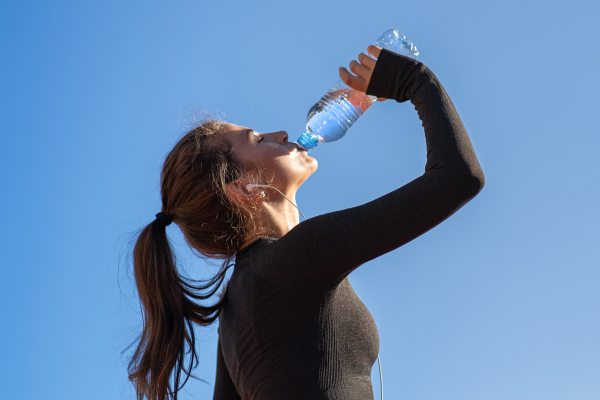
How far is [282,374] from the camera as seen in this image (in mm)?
1892

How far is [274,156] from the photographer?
250cm

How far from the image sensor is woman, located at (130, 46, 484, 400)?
177 centimetres

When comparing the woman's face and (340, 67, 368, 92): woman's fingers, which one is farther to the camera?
the woman's face

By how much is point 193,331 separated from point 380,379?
0.84 meters

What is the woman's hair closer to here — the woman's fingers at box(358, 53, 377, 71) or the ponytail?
the ponytail

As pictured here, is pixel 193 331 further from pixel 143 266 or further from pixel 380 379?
pixel 380 379

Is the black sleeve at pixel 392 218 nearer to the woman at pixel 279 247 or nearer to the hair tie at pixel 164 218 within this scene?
the woman at pixel 279 247

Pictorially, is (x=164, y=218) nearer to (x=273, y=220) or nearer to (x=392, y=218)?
Result: (x=273, y=220)

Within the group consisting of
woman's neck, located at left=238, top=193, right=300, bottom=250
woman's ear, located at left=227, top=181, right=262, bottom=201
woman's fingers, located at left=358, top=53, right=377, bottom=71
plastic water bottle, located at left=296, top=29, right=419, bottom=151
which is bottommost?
woman's neck, located at left=238, top=193, right=300, bottom=250

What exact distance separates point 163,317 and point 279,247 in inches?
28.2

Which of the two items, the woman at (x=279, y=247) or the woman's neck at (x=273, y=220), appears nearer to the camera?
the woman at (x=279, y=247)

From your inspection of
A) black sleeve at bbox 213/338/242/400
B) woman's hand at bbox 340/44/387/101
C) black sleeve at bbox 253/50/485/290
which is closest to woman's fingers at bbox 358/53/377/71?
woman's hand at bbox 340/44/387/101

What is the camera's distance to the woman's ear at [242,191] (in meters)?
2.46

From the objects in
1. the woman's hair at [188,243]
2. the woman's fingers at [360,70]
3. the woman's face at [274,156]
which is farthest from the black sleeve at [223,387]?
the woman's fingers at [360,70]
